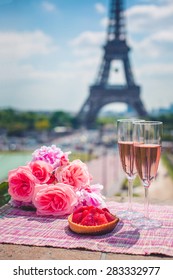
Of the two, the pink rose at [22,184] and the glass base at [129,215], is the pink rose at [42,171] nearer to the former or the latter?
the pink rose at [22,184]

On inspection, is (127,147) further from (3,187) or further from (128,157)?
(3,187)

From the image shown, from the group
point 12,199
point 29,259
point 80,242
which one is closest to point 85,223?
point 80,242

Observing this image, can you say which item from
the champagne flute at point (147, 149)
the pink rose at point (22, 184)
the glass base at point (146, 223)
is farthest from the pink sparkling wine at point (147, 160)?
Answer: the pink rose at point (22, 184)

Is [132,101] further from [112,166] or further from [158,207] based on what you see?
[158,207]

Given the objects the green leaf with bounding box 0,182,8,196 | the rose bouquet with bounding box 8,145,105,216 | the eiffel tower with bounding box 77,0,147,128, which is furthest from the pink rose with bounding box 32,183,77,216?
the eiffel tower with bounding box 77,0,147,128

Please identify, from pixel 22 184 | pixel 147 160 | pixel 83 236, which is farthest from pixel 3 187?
pixel 147 160
